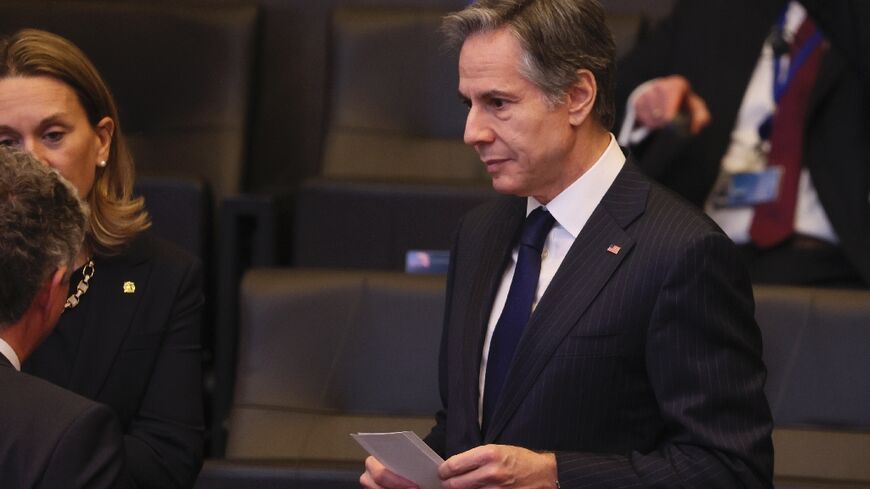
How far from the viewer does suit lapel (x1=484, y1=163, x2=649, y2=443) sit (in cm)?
165

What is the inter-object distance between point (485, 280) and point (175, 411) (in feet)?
1.67

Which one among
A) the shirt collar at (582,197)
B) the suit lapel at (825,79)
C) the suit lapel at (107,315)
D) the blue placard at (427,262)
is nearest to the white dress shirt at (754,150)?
the suit lapel at (825,79)

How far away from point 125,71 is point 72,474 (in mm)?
2190

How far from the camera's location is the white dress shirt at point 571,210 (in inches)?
68.2

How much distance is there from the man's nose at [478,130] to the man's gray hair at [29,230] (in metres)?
0.52

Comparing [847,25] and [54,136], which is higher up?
[847,25]

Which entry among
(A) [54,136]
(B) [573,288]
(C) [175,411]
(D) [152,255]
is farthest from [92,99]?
(B) [573,288]

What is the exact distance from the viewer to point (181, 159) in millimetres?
3266

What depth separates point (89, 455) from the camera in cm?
138

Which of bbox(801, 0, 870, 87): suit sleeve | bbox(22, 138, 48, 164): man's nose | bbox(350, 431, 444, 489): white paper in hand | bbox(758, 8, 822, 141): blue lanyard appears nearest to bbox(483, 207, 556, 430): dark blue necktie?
bbox(350, 431, 444, 489): white paper in hand

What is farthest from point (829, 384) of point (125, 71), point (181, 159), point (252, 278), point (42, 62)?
point (125, 71)

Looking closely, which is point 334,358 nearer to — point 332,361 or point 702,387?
point 332,361

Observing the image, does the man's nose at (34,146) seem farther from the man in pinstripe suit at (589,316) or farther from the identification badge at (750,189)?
the identification badge at (750,189)

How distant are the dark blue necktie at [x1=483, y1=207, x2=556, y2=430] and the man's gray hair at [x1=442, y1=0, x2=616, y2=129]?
0.19 meters
